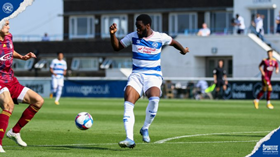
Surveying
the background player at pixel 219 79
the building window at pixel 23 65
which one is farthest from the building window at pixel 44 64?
the background player at pixel 219 79

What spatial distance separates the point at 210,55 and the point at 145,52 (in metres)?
37.7

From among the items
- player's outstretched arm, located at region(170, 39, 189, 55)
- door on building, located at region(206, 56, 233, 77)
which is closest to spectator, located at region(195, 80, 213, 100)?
door on building, located at region(206, 56, 233, 77)

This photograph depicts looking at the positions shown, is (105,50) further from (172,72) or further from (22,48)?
(172,72)

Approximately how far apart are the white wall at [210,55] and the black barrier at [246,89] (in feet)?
27.5

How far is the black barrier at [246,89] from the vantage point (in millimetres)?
34375

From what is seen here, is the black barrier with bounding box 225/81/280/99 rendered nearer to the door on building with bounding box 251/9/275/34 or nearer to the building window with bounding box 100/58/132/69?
the door on building with bounding box 251/9/275/34

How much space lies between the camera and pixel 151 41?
10.6 metres

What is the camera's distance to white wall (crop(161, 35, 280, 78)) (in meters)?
45.2

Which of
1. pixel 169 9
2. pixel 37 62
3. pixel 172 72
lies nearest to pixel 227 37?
pixel 172 72

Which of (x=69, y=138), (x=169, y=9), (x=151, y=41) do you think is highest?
(x=169, y=9)

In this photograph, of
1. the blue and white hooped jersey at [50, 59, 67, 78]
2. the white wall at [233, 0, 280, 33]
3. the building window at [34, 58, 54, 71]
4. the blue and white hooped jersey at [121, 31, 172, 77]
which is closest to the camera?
the blue and white hooped jersey at [121, 31, 172, 77]

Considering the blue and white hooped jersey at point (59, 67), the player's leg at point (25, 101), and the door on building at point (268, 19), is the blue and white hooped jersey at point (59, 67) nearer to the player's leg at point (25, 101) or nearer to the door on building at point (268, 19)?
the player's leg at point (25, 101)

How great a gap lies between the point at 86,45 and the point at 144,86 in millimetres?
50062

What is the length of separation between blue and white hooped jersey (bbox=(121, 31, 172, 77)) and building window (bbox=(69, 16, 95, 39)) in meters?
52.2
